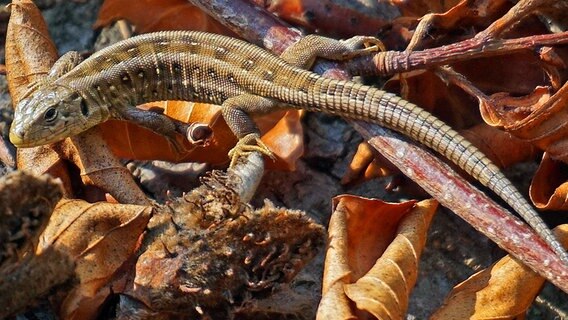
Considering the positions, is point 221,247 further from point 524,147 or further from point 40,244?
point 524,147

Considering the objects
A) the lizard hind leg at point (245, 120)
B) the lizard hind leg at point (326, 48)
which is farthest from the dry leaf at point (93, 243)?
the lizard hind leg at point (326, 48)

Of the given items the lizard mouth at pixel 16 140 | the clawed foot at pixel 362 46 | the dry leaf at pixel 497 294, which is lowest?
the lizard mouth at pixel 16 140

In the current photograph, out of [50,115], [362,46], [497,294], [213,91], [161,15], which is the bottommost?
[50,115]

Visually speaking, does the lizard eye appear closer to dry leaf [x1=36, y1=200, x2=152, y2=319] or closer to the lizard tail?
dry leaf [x1=36, y1=200, x2=152, y2=319]

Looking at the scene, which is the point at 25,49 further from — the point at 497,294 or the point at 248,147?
the point at 497,294

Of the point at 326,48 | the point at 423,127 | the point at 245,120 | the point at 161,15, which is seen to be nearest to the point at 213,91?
the point at 245,120

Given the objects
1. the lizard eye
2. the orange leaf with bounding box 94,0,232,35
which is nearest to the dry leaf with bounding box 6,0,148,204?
the lizard eye

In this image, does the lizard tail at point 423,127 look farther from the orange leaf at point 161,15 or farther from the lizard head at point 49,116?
the lizard head at point 49,116
